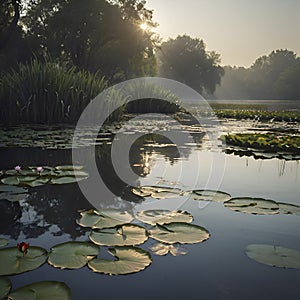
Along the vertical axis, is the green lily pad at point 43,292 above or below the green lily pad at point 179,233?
below

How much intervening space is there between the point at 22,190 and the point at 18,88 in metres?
6.89

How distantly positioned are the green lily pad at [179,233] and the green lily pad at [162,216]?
0.39ft

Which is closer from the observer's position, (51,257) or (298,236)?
(51,257)

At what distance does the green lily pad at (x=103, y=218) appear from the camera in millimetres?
2338

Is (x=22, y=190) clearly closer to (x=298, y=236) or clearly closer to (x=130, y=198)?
(x=130, y=198)

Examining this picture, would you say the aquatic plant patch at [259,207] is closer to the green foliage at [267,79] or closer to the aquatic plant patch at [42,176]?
the aquatic plant patch at [42,176]

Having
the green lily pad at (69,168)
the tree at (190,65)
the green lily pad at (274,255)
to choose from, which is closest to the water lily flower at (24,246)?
the green lily pad at (274,255)

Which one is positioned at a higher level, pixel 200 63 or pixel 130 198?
pixel 200 63

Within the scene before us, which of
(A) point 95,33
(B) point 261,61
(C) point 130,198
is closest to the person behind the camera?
(C) point 130,198

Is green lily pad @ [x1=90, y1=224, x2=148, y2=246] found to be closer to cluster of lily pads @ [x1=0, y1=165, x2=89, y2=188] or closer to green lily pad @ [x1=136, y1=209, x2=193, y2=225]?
green lily pad @ [x1=136, y1=209, x2=193, y2=225]

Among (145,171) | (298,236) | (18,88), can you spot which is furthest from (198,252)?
(18,88)

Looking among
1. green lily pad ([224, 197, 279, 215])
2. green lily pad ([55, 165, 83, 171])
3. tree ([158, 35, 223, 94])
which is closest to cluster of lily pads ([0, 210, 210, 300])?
green lily pad ([224, 197, 279, 215])

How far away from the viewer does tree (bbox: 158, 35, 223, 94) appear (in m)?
71.2

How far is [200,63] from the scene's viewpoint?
235 ft
